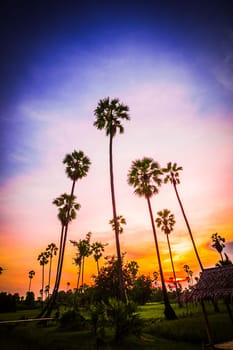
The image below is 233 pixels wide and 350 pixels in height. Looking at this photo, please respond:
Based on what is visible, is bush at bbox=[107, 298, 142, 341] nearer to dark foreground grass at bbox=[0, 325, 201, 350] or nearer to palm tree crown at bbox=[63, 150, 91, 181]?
dark foreground grass at bbox=[0, 325, 201, 350]

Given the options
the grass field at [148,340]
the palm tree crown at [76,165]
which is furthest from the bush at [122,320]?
the palm tree crown at [76,165]

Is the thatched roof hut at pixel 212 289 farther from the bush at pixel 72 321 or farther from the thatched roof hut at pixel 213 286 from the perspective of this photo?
the bush at pixel 72 321

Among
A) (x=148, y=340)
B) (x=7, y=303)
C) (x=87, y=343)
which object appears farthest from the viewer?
(x=7, y=303)

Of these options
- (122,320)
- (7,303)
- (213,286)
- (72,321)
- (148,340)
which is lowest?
(148,340)

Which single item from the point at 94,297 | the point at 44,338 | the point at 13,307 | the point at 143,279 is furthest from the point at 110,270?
the point at 13,307

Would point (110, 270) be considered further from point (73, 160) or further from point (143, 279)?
point (73, 160)

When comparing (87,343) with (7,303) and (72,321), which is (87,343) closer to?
(72,321)

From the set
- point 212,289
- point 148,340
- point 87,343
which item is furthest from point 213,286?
point 87,343

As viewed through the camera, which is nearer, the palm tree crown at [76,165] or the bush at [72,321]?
the bush at [72,321]

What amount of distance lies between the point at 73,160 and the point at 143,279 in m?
34.9

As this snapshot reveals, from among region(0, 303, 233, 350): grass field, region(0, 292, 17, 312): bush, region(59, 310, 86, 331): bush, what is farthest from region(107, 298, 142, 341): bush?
region(0, 292, 17, 312): bush

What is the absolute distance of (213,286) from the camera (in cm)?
1267

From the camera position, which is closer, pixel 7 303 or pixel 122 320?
pixel 122 320

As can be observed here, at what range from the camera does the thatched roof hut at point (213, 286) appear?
12102mm
